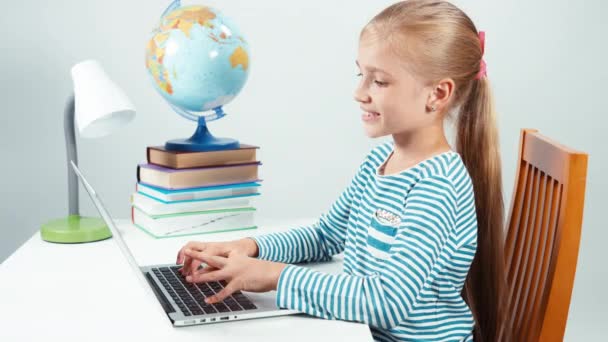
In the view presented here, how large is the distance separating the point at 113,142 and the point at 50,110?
20 centimetres

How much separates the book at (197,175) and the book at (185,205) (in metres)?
0.03

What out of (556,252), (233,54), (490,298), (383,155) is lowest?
(490,298)

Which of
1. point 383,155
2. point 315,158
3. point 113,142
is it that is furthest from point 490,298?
point 113,142

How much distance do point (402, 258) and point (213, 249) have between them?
32 cm

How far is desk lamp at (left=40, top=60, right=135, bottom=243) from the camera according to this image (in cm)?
129

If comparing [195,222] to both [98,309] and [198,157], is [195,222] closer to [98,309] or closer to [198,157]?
[198,157]

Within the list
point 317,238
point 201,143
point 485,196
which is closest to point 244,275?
point 317,238

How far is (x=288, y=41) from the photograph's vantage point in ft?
7.15

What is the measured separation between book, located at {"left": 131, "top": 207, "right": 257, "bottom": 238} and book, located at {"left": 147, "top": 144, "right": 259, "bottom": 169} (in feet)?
0.33

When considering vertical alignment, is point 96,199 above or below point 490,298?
above

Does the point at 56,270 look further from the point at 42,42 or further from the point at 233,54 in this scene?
the point at 42,42

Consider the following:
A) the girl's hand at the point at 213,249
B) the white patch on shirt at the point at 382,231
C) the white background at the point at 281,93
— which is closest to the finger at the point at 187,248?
the girl's hand at the point at 213,249

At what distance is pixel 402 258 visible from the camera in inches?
38.1

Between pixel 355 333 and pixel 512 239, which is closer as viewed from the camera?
pixel 355 333
